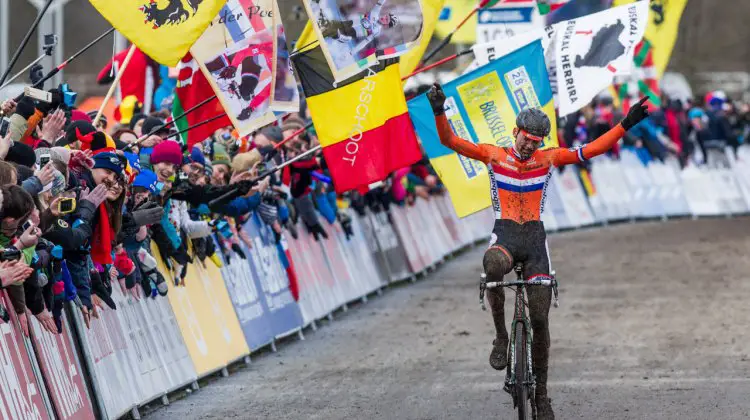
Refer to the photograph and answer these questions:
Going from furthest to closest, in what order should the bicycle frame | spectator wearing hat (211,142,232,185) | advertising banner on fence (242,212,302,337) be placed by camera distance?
advertising banner on fence (242,212,302,337) < spectator wearing hat (211,142,232,185) < the bicycle frame

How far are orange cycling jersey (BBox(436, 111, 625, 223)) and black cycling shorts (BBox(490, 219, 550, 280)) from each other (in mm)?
66

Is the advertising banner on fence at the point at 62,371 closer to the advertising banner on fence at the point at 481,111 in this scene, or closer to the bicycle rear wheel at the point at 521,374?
the bicycle rear wheel at the point at 521,374

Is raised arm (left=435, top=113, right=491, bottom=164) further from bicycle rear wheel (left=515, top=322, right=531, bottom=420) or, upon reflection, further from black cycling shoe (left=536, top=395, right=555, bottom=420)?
black cycling shoe (left=536, top=395, right=555, bottom=420)

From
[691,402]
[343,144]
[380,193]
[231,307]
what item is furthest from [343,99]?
[380,193]

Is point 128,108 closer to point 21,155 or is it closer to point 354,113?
point 354,113

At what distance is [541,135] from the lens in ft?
34.4

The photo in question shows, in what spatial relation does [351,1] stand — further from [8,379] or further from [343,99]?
[8,379]

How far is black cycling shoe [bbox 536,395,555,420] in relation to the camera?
33.5 ft

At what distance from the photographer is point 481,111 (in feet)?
48.0

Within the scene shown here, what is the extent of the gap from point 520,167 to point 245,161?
15.3 feet

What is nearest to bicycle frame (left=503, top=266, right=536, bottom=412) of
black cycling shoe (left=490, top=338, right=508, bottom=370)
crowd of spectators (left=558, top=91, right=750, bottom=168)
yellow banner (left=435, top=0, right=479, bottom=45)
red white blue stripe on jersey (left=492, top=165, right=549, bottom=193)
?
black cycling shoe (left=490, top=338, right=508, bottom=370)

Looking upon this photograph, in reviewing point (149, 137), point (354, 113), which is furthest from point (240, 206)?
point (149, 137)

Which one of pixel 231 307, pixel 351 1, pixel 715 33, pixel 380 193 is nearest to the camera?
pixel 351 1

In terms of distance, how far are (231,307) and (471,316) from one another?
13.8ft
